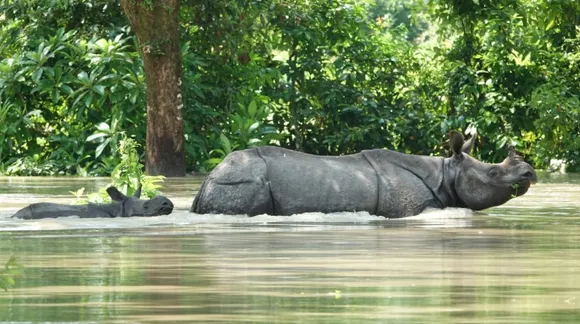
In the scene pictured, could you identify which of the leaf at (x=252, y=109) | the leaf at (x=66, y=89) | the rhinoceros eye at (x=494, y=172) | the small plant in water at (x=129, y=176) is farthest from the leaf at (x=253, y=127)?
the rhinoceros eye at (x=494, y=172)

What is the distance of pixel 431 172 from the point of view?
1428 cm

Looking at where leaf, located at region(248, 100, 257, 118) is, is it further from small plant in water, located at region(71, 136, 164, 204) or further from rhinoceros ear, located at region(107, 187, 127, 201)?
rhinoceros ear, located at region(107, 187, 127, 201)

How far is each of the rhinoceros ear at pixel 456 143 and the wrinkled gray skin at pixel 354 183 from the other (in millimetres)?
18

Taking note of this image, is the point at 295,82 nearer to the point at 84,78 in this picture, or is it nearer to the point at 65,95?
the point at 65,95

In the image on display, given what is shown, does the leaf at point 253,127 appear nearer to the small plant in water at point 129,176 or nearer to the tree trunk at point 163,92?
the tree trunk at point 163,92

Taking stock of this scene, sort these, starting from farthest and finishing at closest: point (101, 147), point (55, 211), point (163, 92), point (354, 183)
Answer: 1. point (101, 147)
2. point (163, 92)
3. point (354, 183)
4. point (55, 211)

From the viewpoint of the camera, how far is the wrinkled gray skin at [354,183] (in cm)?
1334

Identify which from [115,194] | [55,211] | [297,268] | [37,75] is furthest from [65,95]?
[297,268]

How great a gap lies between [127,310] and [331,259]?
2780 millimetres

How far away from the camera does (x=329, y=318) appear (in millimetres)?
6035

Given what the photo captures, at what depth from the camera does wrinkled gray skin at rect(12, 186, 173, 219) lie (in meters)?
13.0

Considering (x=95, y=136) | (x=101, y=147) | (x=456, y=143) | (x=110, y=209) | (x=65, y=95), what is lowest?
(x=101, y=147)

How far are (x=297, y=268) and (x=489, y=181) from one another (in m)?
6.34

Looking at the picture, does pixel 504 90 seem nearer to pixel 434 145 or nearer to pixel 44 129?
pixel 434 145
